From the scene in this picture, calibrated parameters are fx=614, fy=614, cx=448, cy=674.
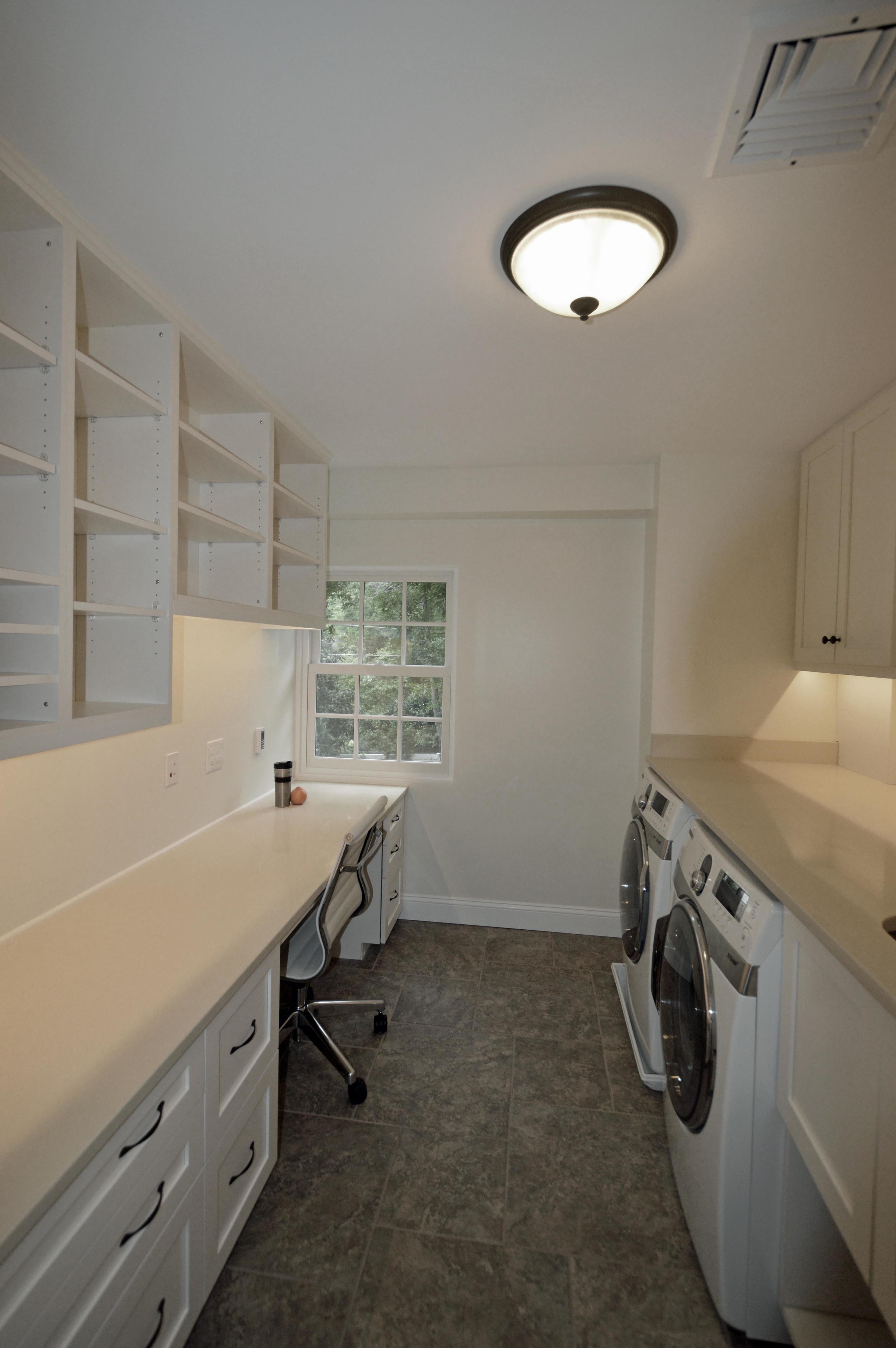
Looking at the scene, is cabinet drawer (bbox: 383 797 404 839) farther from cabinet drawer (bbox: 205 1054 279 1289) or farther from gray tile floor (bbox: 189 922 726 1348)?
cabinet drawer (bbox: 205 1054 279 1289)

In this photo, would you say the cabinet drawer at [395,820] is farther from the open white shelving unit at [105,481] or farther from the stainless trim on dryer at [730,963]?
the stainless trim on dryer at [730,963]

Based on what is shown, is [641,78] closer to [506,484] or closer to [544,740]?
[506,484]

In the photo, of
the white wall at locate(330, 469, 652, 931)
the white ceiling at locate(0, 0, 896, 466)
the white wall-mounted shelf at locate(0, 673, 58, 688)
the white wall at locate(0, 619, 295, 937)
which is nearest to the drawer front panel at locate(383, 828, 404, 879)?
the white wall at locate(330, 469, 652, 931)

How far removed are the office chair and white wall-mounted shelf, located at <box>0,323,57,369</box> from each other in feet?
4.82

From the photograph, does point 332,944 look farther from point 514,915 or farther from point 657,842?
point 514,915

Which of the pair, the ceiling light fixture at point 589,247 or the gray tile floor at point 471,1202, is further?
the gray tile floor at point 471,1202

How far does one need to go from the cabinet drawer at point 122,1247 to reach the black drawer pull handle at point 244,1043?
151 mm

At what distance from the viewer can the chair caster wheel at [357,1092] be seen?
204 centimetres

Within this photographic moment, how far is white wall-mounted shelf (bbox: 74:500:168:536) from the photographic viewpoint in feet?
4.46

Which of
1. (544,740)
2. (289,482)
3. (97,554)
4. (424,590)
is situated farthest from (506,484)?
(97,554)

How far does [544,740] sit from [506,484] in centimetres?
136

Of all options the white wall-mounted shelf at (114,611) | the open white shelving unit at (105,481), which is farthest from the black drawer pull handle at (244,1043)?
the white wall-mounted shelf at (114,611)

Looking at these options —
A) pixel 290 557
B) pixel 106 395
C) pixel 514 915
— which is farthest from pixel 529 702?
pixel 106 395

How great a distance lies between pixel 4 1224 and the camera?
0.78m
